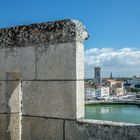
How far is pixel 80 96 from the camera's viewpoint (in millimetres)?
4785

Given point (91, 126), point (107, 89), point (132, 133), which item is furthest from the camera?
point (107, 89)

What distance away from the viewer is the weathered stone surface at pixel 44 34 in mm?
4770

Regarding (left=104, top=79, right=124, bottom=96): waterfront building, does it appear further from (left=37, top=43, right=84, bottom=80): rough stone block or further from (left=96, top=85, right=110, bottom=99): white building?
(left=37, top=43, right=84, bottom=80): rough stone block

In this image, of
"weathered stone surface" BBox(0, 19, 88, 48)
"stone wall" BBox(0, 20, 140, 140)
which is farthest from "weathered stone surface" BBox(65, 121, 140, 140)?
"weathered stone surface" BBox(0, 19, 88, 48)

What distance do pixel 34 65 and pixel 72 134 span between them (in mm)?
1114

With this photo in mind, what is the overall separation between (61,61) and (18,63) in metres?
0.80

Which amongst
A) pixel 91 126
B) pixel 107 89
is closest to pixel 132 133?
pixel 91 126

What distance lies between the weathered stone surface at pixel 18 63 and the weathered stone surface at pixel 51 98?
155mm

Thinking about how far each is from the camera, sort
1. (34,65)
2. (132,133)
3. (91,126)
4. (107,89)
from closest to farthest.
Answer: (132,133) < (91,126) < (34,65) < (107,89)

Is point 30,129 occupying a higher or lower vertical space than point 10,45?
lower

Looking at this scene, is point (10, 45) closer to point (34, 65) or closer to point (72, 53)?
point (34, 65)

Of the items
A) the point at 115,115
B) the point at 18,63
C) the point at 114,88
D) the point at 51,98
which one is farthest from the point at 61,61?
the point at 114,88

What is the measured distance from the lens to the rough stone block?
186 inches

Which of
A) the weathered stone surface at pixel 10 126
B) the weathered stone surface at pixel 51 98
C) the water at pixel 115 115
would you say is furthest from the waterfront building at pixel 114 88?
the weathered stone surface at pixel 51 98
